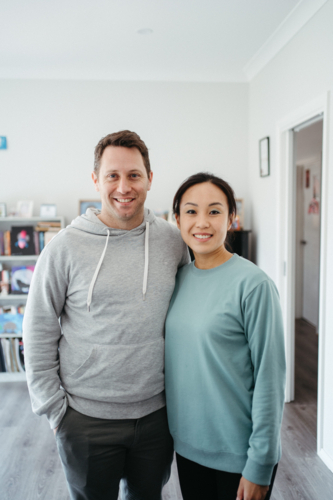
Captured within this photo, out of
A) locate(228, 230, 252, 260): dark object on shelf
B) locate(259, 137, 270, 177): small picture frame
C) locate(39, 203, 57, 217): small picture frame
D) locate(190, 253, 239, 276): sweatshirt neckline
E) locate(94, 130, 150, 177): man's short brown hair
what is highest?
locate(259, 137, 270, 177): small picture frame

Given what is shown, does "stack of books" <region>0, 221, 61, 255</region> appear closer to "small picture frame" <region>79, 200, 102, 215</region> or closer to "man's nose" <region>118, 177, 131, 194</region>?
"small picture frame" <region>79, 200, 102, 215</region>

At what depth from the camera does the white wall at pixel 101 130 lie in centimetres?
346

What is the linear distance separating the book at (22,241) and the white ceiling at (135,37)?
1.47 meters

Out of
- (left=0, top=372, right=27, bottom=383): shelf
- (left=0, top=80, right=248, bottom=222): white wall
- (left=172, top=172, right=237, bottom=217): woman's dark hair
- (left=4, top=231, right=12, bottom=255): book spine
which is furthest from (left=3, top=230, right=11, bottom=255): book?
(left=172, top=172, right=237, bottom=217): woman's dark hair

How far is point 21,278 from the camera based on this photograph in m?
3.38

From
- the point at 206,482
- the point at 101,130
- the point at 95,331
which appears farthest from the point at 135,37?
the point at 206,482

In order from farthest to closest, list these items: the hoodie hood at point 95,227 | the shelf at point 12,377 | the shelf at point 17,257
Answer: the shelf at point 12,377
the shelf at point 17,257
the hoodie hood at point 95,227

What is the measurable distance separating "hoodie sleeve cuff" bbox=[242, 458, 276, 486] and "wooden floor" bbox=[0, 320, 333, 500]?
3.74ft

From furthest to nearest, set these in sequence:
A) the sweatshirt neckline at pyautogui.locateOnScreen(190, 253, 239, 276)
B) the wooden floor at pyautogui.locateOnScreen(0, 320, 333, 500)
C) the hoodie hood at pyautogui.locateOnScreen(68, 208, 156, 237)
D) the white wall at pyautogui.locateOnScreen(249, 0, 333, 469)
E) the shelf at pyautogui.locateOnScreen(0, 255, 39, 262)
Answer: the shelf at pyautogui.locateOnScreen(0, 255, 39, 262), the white wall at pyautogui.locateOnScreen(249, 0, 333, 469), the wooden floor at pyautogui.locateOnScreen(0, 320, 333, 500), the hoodie hood at pyautogui.locateOnScreen(68, 208, 156, 237), the sweatshirt neckline at pyautogui.locateOnScreen(190, 253, 239, 276)

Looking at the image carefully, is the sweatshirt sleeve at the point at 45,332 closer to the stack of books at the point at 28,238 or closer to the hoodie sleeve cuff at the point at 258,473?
the hoodie sleeve cuff at the point at 258,473

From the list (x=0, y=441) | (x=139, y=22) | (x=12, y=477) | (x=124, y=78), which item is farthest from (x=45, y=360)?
(x=124, y=78)

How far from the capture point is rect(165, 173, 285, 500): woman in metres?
0.98

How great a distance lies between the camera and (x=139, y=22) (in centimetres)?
249

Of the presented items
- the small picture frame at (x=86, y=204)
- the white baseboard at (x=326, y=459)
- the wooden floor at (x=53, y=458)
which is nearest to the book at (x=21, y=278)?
the small picture frame at (x=86, y=204)
